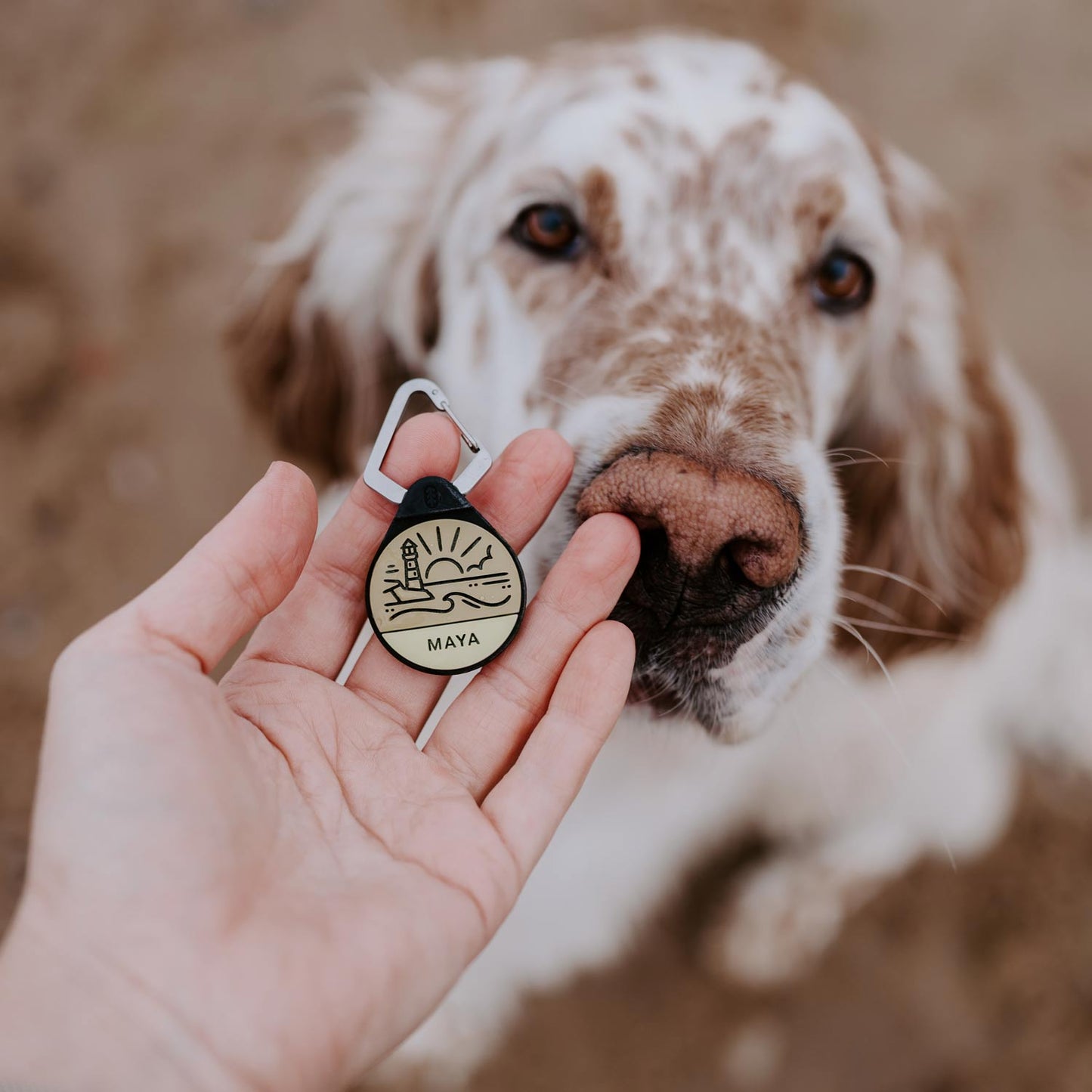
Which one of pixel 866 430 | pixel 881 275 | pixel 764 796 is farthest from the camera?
pixel 764 796

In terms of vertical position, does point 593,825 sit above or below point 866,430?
below

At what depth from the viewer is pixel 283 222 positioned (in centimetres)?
224

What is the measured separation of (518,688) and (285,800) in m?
0.35

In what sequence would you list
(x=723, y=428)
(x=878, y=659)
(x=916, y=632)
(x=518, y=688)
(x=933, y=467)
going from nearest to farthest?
(x=723, y=428), (x=518, y=688), (x=878, y=659), (x=916, y=632), (x=933, y=467)

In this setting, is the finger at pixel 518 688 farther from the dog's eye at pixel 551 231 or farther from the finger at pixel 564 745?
the dog's eye at pixel 551 231

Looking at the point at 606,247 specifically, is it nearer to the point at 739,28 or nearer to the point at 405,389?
the point at 405,389

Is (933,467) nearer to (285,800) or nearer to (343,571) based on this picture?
(343,571)

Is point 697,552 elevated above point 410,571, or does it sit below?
above

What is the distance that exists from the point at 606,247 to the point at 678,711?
76cm

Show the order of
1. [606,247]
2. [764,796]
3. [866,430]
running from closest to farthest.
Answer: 1. [606,247]
2. [866,430]
3. [764,796]

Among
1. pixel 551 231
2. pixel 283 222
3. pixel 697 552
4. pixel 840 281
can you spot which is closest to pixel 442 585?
pixel 697 552

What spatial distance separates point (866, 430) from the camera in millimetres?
1911

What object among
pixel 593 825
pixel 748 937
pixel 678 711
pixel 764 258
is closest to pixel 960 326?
pixel 764 258

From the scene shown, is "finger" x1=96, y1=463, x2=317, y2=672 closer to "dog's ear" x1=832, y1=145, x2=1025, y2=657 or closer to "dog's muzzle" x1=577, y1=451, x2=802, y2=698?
"dog's muzzle" x1=577, y1=451, x2=802, y2=698
